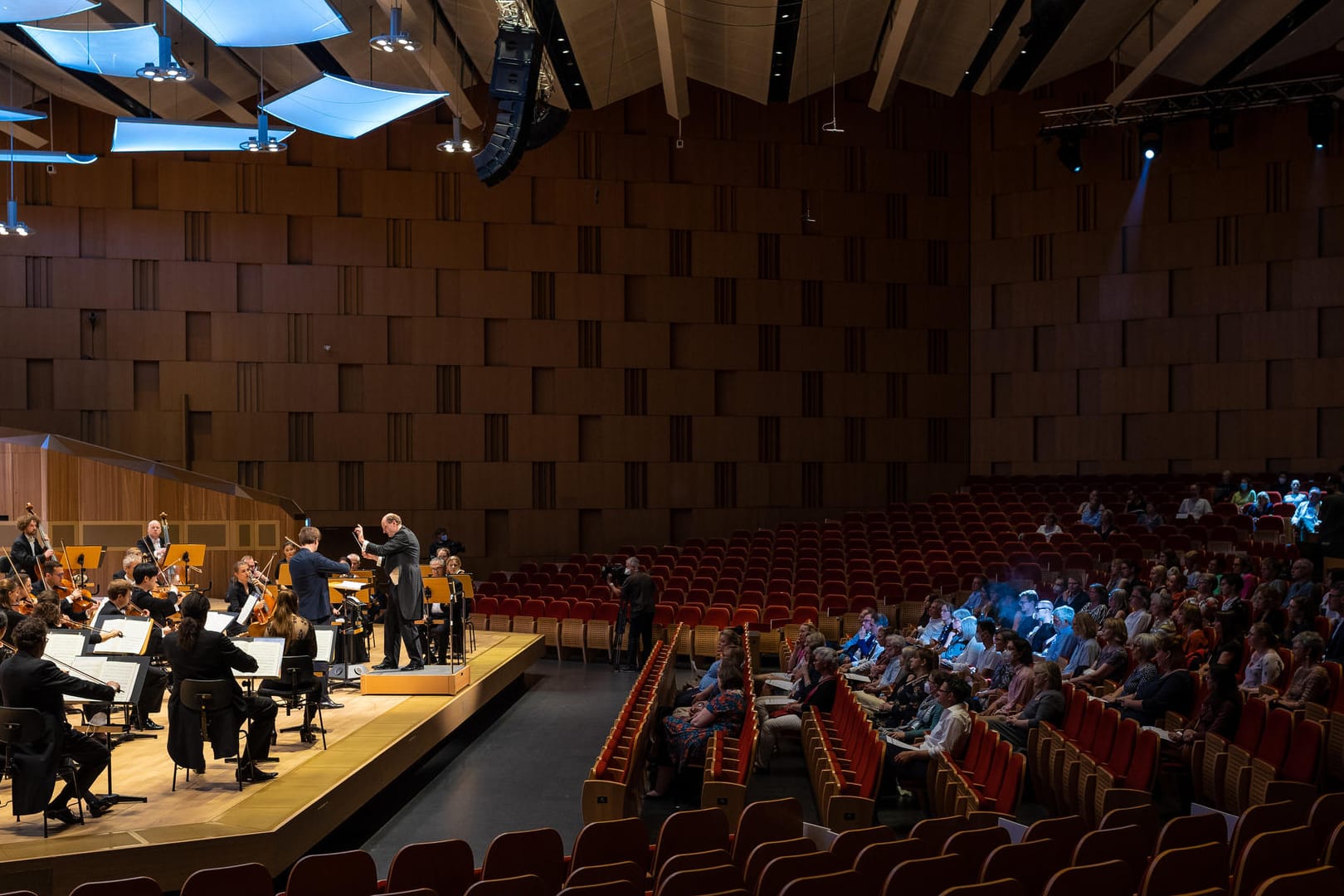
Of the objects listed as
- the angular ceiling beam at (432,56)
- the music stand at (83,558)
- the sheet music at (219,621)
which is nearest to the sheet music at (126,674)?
the sheet music at (219,621)

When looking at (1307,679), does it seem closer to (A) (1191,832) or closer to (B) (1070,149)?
(A) (1191,832)

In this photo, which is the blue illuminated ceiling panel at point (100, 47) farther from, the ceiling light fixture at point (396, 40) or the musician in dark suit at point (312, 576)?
the musician in dark suit at point (312, 576)

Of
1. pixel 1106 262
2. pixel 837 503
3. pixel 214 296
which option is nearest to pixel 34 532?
pixel 214 296

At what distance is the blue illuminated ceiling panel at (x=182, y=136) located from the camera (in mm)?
10383

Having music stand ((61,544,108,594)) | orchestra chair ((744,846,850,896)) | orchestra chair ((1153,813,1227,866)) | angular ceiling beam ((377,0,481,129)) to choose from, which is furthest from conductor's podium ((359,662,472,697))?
angular ceiling beam ((377,0,481,129))

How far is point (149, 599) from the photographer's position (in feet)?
24.0

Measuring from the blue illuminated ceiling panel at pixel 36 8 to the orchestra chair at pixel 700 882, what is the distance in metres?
7.37

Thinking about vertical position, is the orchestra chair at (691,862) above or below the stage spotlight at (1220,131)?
below

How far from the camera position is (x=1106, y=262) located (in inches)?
643

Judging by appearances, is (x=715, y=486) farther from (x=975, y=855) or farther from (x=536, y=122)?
(x=975, y=855)

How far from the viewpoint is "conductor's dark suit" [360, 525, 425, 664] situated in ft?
25.5

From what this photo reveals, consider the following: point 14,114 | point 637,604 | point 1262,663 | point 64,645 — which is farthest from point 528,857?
point 14,114

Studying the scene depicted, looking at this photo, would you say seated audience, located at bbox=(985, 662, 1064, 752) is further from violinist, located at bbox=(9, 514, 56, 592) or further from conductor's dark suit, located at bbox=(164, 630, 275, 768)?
violinist, located at bbox=(9, 514, 56, 592)

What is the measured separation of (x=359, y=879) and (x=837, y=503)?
1338 centimetres
